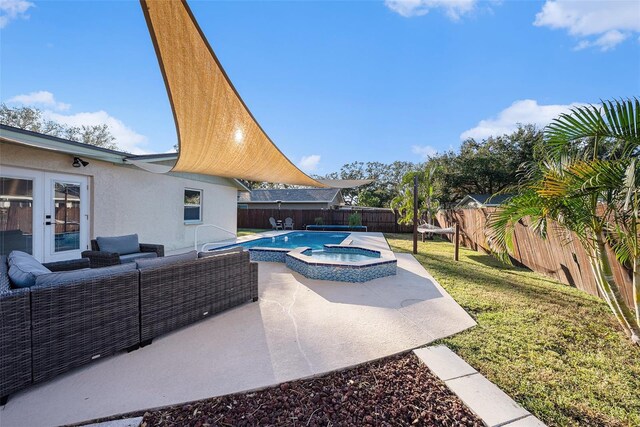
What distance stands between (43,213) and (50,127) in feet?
116

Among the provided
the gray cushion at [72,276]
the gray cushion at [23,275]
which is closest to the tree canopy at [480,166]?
the gray cushion at [72,276]

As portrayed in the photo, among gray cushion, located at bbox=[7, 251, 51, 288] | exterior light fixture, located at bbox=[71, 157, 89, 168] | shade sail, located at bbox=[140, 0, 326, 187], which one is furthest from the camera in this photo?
exterior light fixture, located at bbox=[71, 157, 89, 168]

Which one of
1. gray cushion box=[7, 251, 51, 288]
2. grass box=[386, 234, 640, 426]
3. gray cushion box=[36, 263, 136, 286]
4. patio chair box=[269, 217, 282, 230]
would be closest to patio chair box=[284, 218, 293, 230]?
patio chair box=[269, 217, 282, 230]

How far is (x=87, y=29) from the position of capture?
23.0 ft

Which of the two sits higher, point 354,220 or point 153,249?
point 354,220

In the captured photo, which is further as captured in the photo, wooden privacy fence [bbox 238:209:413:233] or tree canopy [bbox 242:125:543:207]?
tree canopy [bbox 242:125:543:207]

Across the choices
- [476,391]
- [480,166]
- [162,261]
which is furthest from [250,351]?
[480,166]

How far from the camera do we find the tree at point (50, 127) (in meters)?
28.3

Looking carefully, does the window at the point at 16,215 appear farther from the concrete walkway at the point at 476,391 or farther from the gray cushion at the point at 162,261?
the concrete walkway at the point at 476,391

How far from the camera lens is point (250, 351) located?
9.52 ft

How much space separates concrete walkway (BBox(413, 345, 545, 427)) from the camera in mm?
1942

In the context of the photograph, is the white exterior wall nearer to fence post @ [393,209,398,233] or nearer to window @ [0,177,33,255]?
window @ [0,177,33,255]

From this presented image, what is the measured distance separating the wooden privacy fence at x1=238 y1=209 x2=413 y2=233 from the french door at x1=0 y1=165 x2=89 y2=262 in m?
14.3

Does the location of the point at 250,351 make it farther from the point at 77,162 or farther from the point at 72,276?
the point at 77,162
